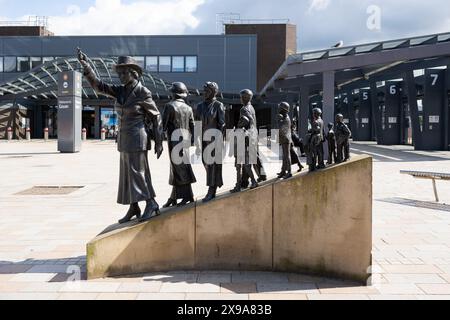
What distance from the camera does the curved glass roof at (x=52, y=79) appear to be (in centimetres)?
3161

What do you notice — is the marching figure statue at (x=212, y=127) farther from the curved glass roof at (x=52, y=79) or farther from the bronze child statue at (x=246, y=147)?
the curved glass roof at (x=52, y=79)

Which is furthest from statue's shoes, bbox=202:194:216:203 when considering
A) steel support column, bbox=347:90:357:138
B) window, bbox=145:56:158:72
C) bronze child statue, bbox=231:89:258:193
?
window, bbox=145:56:158:72

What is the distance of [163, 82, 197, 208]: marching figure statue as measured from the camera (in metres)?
5.35

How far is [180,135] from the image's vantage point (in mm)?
5348

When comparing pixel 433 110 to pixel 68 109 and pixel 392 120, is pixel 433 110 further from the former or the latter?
pixel 68 109

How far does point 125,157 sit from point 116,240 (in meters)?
0.91

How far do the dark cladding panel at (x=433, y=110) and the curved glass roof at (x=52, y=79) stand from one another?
17.9 meters

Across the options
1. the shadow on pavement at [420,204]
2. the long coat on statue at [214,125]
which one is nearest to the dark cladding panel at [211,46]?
the shadow on pavement at [420,204]

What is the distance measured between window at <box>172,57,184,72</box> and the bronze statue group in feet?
122

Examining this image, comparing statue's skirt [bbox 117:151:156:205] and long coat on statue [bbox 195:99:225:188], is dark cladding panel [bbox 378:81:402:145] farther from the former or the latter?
statue's skirt [bbox 117:151:156:205]

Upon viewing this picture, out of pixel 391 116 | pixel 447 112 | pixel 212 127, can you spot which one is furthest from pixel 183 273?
pixel 391 116

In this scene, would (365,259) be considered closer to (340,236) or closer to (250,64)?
(340,236)

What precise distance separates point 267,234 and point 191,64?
3784cm
